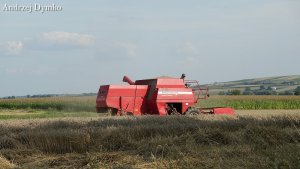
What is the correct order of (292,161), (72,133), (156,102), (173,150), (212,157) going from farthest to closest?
(156,102) → (72,133) → (173,150) → (212,157) → (292,161)

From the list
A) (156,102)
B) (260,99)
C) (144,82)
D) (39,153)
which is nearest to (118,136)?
(39,153)

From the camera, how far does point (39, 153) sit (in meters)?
9.59

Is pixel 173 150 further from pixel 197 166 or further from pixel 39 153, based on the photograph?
pixel 39 153

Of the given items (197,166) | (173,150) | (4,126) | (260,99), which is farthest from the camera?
(260,99)

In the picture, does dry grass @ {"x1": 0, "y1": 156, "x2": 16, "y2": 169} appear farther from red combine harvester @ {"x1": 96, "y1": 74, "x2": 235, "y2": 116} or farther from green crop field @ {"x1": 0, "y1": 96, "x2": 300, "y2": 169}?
red combine harvester @ {"x1": 96, "y1": 74, "x2": 235, "y2": 116}

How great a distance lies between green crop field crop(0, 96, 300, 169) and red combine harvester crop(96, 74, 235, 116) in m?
5.62

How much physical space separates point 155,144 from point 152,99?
999 cm

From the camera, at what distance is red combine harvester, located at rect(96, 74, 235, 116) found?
770 inches

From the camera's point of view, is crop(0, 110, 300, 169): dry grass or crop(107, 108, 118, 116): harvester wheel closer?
crop(0, 110, 300, 169): dry grass

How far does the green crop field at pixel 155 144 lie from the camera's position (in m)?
7.95

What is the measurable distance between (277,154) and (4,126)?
7607 millimetres

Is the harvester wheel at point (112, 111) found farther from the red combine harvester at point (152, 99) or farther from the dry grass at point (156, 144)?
the dry grass at point (156, 144)

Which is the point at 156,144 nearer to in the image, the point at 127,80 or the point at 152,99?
the point at 152,99

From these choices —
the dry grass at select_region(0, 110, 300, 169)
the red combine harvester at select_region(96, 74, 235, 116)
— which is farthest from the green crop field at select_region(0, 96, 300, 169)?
the red combine harvester at select_region(96, 74, 235, 116)
